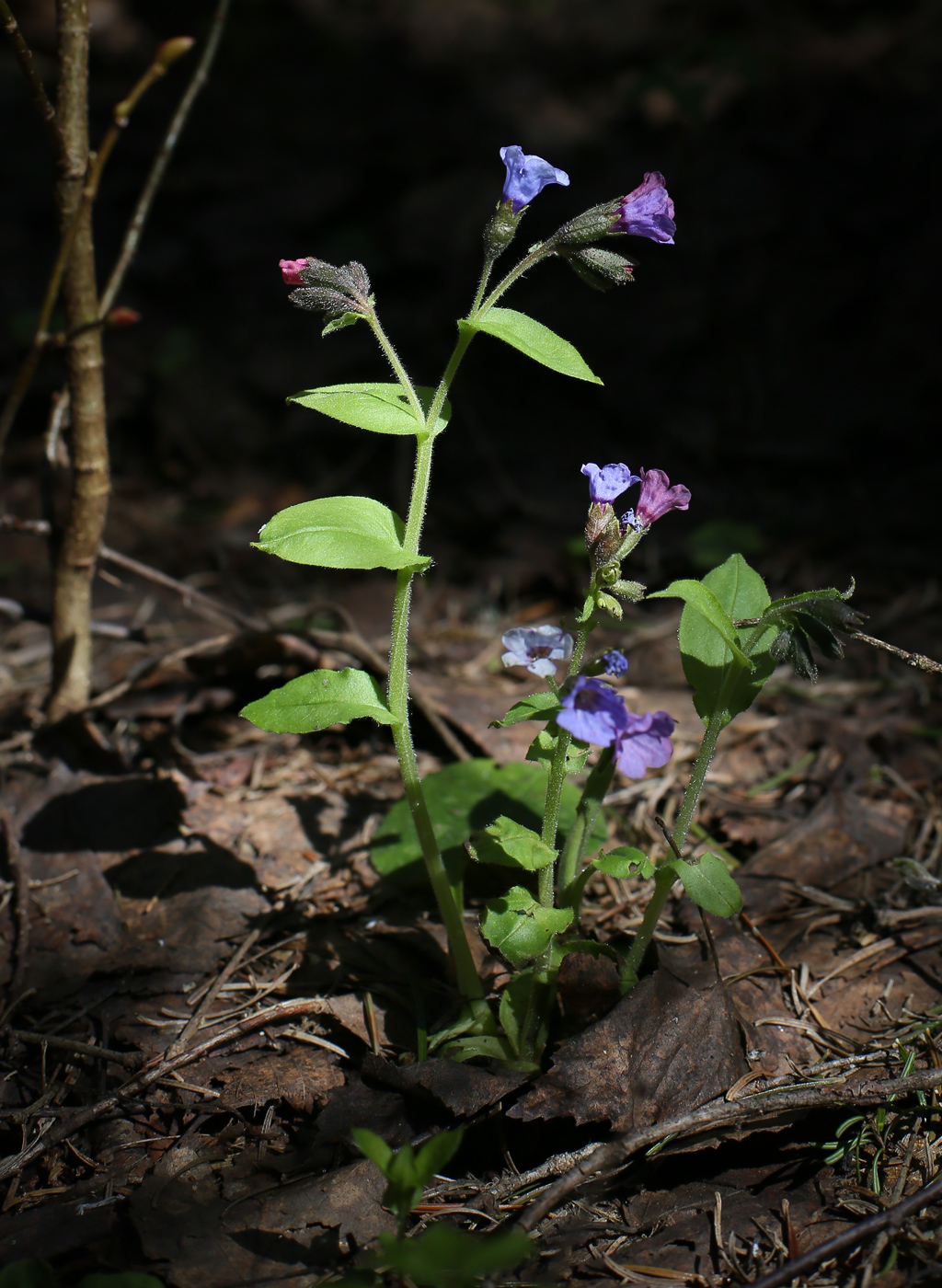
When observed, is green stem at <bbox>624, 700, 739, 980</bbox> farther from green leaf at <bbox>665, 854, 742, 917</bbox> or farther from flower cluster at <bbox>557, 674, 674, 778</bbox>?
flower cluster at <bbox>557, 674, 674, 778</bbox>

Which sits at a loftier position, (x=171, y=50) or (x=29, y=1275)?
(x=171, y=50)

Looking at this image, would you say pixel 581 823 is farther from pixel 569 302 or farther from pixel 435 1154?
pixel 569 302

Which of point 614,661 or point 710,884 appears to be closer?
point 614,661

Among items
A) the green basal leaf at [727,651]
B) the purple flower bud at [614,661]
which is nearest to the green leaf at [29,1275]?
the purple flower bud at [614,661]

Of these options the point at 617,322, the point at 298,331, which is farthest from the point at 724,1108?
the point at 298,331

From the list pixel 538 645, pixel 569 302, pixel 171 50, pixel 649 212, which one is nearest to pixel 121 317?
pixel 171 50

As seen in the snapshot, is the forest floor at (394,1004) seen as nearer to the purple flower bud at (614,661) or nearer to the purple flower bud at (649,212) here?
the purple flower bud at (614,661)

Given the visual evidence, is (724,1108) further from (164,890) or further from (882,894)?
(164,890)
